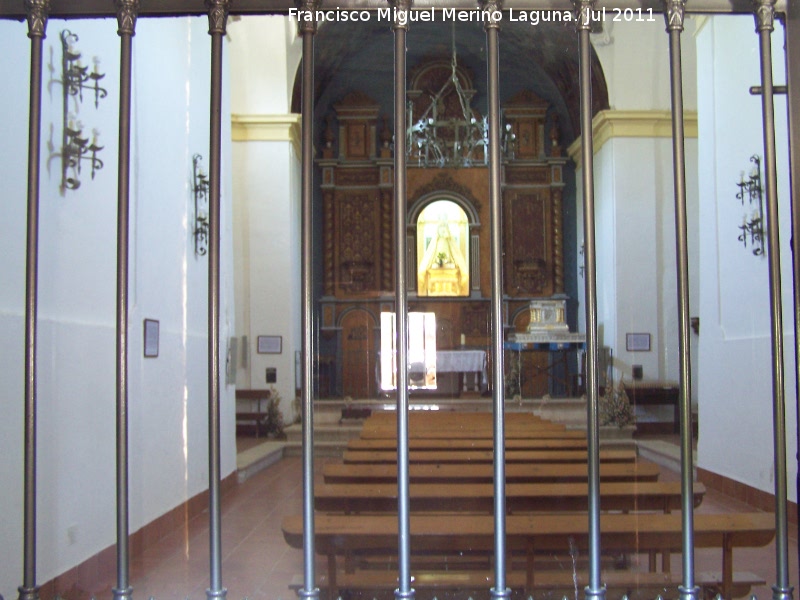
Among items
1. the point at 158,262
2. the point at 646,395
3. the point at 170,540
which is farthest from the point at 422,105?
the point at 170,540

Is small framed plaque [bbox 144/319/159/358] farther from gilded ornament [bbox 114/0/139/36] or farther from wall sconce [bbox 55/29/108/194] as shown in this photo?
gilded ornament [bbox 114/0/139/36]

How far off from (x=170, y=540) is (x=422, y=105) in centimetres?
208

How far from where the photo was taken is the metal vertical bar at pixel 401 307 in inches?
51.4

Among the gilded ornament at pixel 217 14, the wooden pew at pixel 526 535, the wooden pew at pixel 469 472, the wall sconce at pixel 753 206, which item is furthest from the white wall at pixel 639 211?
Answer: the gilded ornament at pixel 217 14

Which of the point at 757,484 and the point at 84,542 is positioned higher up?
the point at 757,484

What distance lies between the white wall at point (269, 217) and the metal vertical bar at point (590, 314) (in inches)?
38.2

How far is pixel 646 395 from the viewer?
2088 mm

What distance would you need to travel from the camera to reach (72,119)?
295 centimetres

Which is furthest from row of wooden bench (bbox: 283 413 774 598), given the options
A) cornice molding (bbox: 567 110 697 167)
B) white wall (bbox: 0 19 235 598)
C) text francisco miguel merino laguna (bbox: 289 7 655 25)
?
text francisco miguel merino laguna (bbox: 289 7 655 25)

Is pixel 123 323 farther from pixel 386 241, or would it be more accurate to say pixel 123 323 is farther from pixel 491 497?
pixel 386 241

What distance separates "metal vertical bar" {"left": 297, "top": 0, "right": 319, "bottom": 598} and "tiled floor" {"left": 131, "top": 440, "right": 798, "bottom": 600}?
73 cm

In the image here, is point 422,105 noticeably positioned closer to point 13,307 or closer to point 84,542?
point 13,307

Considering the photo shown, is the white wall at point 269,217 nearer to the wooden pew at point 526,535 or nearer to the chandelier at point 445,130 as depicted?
the wooden pew at point 526,535

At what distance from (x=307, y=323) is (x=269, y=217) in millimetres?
1071
